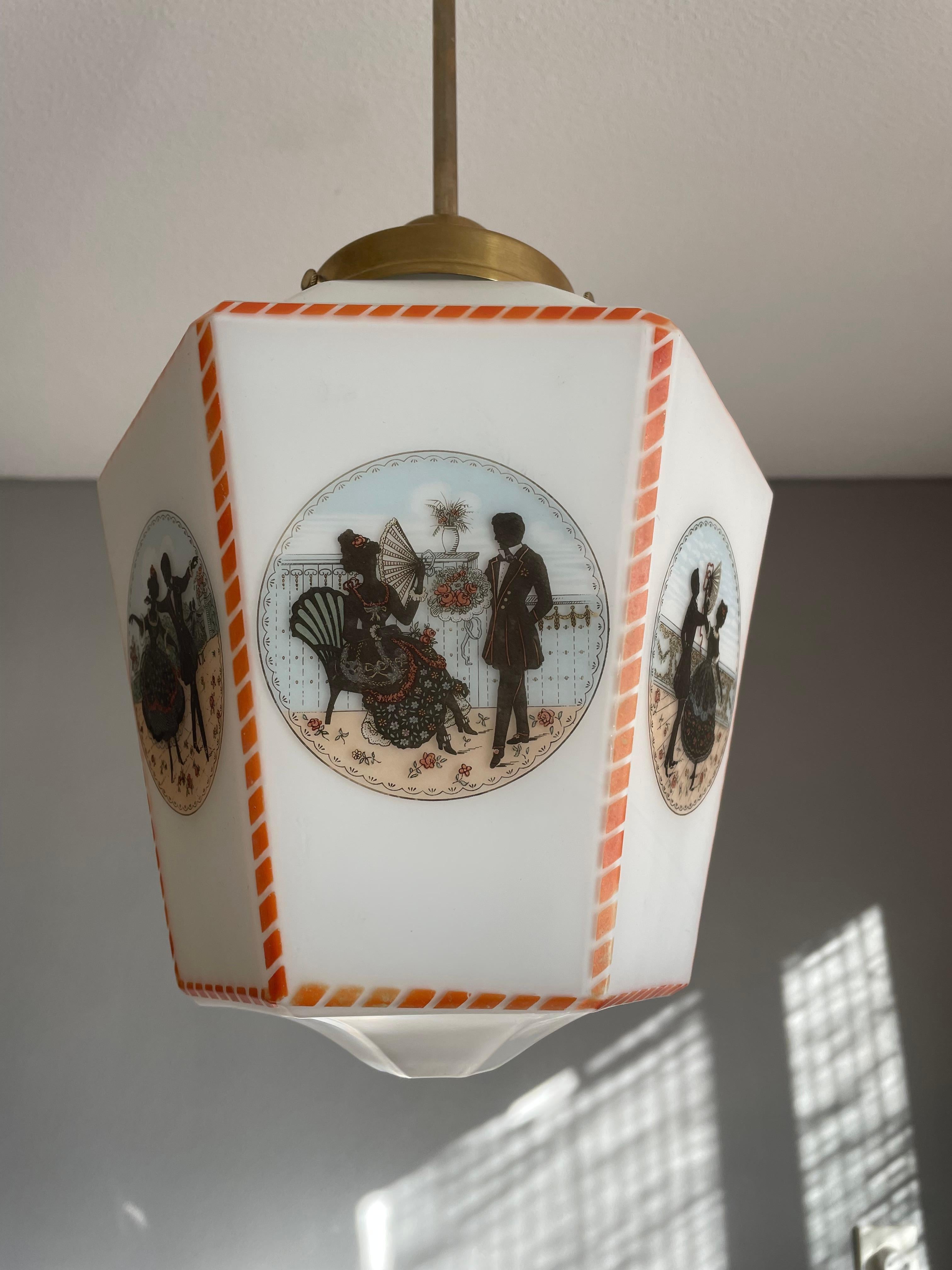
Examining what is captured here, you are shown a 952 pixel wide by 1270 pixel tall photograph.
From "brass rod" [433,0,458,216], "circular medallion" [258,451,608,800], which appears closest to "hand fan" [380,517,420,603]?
"circular medallion" [258,451,608,800]

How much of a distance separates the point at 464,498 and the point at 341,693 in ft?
0.36

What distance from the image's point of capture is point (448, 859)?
0.51 meters

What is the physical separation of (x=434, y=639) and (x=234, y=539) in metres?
0.11

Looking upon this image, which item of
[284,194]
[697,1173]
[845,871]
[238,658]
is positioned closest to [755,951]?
[845,871]

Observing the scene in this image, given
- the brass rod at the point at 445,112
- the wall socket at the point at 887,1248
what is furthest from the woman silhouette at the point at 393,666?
the wall socket at the point at 887,1248

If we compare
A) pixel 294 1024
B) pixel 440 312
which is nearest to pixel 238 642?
pixel 440 312

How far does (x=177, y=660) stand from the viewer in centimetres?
58

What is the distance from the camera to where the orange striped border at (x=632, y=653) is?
52 centimetres

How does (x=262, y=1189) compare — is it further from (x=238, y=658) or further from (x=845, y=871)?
(x=238, y=658)

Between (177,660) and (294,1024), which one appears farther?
(294,1024)

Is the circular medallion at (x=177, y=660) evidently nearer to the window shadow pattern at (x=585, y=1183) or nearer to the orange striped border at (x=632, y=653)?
the orange striped border at (x=632, y=653)

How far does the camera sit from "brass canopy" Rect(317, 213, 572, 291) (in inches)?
23.6

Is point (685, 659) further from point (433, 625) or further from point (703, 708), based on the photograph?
point (433, 625)

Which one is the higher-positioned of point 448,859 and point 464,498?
point 464,498
